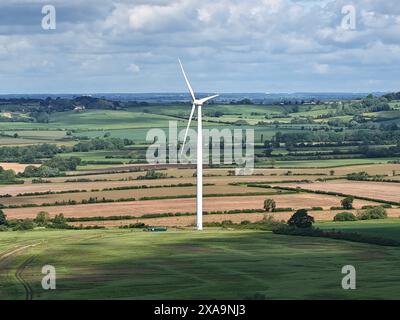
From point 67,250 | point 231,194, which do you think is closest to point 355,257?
point 67,250

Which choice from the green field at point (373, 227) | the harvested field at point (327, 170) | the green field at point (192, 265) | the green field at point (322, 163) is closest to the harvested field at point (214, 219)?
the green field at point (373, 227)

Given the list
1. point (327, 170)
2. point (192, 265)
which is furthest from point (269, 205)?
point (327, 170)

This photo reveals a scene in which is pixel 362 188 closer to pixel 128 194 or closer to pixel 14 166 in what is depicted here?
pixel 128 194

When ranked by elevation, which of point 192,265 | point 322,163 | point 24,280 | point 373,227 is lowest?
point 24,280

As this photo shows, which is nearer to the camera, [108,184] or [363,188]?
[363,188]

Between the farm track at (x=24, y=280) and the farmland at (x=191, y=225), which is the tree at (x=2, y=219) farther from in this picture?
the farm track at (x=24, y=280)

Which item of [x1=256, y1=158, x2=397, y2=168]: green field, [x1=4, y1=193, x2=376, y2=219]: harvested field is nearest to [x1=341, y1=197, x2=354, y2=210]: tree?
[x1=4, y1=193, x2=376, y2=219]: harvested field

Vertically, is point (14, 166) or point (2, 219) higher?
point (14, 166)
